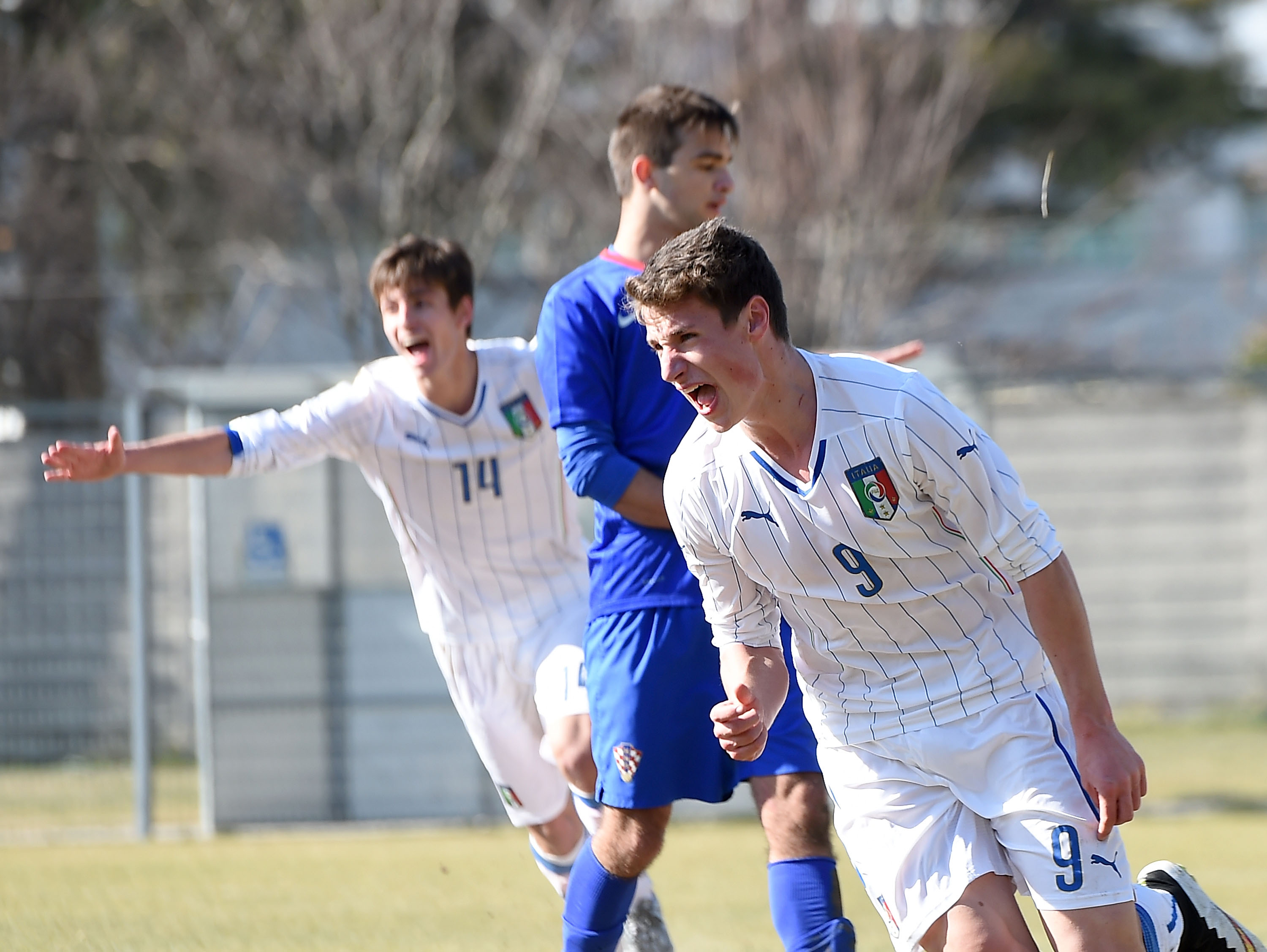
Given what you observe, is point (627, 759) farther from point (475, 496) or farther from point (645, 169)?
point (645, 169)

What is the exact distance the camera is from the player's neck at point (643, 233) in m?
4.55

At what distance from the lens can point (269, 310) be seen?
17359mm

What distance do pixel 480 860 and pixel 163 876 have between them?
5.10 feet

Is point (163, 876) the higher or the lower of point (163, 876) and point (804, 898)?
the lower

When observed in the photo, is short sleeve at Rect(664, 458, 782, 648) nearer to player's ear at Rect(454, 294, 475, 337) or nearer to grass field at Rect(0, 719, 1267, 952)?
player's ear at Rect(454, 294, 475, 337)

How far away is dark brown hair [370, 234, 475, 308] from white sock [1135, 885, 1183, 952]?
2784mm

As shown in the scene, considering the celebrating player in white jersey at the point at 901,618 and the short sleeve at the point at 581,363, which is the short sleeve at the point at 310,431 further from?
the celebrating player in white jersey at the point at 901,618

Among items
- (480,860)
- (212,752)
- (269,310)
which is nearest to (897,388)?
(480,860)

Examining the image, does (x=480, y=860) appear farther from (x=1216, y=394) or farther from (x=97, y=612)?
(x=1216, y=394)

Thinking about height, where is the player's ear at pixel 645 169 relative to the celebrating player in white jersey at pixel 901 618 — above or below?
above

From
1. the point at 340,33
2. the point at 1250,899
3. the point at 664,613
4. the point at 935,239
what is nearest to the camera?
the point at 664,613

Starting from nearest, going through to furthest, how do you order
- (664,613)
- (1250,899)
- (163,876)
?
(664,613) < (1250,899) < (163,876)

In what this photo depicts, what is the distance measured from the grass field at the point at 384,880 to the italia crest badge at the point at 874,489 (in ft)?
9.70

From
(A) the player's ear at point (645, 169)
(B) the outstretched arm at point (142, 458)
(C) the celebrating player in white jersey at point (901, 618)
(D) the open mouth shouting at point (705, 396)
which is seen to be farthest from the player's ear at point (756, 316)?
(B) the outstretched arm at point (142, 458)
